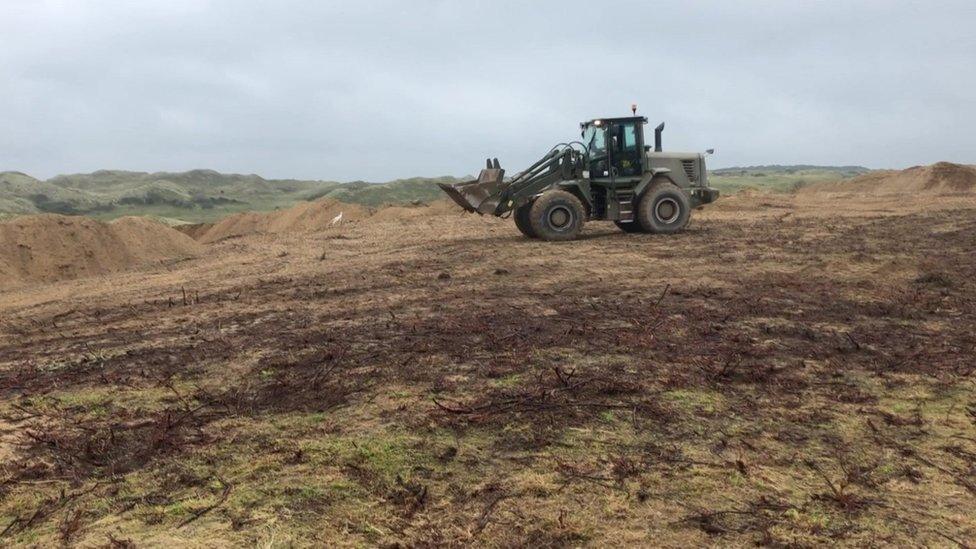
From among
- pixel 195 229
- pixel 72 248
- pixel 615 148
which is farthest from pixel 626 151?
pixel 195 229

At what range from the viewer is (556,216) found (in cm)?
1583

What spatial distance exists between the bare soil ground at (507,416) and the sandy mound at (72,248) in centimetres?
861

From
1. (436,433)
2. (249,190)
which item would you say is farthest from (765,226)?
(249,190)

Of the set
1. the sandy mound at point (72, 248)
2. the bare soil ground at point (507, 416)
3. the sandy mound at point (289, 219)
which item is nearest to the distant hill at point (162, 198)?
the sandy mound at point (289, 219)

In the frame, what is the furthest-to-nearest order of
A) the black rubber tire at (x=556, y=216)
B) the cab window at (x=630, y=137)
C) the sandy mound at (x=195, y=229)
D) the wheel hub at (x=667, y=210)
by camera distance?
the sandy mound at (x=195, y=229) → the wheel hub at (x=667, y=210) → the cab window at (x=630, y=137) → the black rubber tire at (x=556, y=216)

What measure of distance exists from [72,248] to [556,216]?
41.0 ft

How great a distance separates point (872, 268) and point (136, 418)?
10.3 metres

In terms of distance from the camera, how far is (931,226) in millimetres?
17125

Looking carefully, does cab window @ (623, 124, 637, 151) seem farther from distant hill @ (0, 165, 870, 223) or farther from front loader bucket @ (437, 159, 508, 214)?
distant hill @ (0, 165, 870, 223)

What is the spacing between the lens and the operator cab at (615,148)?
1575 cm

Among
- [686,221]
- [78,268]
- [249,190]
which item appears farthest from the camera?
[249,190]

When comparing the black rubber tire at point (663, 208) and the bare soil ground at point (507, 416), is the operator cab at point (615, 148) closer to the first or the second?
the black rubber tire at point (663, 208)

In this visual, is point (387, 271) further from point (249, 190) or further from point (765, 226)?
point (249, 190)

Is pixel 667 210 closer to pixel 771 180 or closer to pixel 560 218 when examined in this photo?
pixel 560 218
